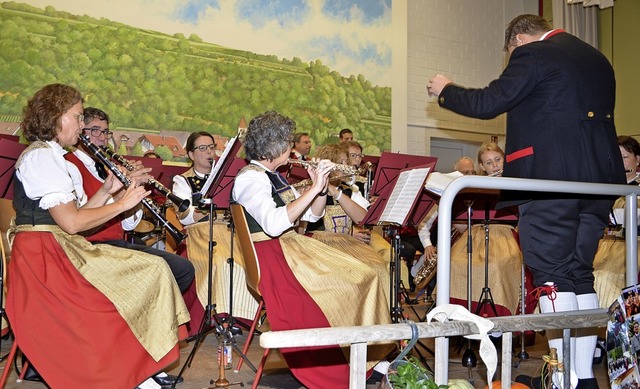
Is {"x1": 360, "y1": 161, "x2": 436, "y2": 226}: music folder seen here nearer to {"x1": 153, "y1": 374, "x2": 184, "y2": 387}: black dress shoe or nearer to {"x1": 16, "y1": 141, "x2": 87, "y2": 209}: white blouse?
{"x1": 153, "y1": 374, "x2": 184, "y2": 387}: black dress shoe

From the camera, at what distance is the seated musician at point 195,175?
485 cm

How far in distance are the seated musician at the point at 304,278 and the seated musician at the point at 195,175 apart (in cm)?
162

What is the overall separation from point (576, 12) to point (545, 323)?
9.59 m

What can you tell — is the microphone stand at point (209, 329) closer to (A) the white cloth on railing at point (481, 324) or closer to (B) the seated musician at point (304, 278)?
(B) the seated musician at point (304, 278)

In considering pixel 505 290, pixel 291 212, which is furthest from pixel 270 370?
pixel 505 290

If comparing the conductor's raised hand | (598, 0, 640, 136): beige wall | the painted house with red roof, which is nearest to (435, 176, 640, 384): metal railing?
the conductor's raised hand

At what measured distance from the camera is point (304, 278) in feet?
10.3

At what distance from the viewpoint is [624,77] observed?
10.3 meters

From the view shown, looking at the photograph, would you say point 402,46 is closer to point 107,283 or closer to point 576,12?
point 576,12

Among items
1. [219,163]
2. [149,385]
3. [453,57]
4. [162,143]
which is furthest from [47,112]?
[453,57]

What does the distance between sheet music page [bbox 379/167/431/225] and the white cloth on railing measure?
1748 millimetres

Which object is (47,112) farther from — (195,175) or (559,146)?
(559,146)

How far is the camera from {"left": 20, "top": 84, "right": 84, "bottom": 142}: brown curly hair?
3.13 meters

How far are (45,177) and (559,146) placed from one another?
7.19ft
